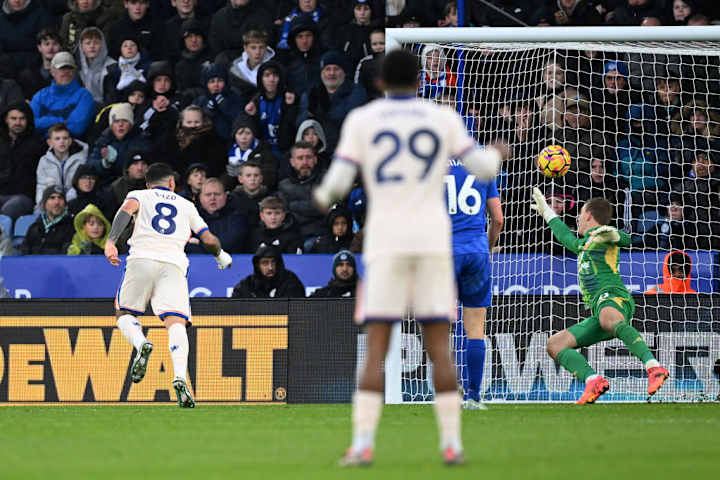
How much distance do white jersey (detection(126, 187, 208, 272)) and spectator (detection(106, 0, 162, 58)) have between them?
6562 millimetres

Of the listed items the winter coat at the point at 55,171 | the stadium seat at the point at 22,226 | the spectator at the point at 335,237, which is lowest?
the spectator at the point at 335,237

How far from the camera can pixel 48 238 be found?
13766mm

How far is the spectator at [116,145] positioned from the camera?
14.6 meters

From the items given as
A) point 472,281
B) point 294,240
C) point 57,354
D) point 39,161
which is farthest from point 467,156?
point 39,161

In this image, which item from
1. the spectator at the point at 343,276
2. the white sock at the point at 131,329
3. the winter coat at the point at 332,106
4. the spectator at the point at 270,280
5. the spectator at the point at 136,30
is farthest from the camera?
the spectator at the point at 136,30

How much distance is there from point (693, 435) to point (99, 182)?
9687 millimetres

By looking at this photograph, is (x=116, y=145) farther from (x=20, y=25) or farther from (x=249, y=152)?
(x=20, y=25)

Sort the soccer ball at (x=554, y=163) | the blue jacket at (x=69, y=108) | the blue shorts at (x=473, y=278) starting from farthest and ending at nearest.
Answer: the blue jacket at (x=69, y=108) → the soccer ball at (x=554, y=163) → the blue shorts at (x=473, y=278)

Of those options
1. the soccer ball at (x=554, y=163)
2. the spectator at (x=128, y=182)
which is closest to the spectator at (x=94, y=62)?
the spectator at (x=128, y=182)

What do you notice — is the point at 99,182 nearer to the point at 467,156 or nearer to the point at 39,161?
the point at 39,161

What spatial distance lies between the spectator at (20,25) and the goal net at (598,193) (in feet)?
21.3

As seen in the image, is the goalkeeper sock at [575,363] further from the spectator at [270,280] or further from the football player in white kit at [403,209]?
the football player in white kit at [403,209]

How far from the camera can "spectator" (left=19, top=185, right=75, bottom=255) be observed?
13.7 m

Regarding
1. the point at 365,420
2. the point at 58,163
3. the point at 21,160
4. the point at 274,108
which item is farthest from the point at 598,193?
the point at 365,420
